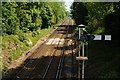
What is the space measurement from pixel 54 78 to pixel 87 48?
26.3 feet

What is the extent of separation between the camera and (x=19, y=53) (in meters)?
23.6

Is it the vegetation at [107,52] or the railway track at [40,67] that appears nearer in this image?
the vegetation at [107,52]

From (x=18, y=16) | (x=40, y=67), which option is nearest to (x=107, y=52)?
(x=40, y=67)

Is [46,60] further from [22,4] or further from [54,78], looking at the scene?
[22,4]

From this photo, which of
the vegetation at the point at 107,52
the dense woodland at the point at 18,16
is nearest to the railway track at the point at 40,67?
the vegetation at the point at 107,52

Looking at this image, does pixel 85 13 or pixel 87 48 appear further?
pixel 85 13

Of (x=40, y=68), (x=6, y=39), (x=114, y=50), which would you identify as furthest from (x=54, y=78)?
(x=6, y=39)

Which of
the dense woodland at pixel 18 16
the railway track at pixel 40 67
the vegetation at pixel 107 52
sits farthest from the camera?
the dense woodland at pixel 18 16

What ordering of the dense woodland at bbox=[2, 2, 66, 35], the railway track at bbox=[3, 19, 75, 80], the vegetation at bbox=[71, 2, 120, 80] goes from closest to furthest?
the vegetation at bbox=[71, 2, 120, 80] < the railway track at bbox=[3, 19, 75, 80] < the dense woodland at bbox=[2, 2, 66, 35]

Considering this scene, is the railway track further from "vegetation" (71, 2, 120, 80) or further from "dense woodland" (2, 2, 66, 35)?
"dense woodland" (2, 2, 66, 35)

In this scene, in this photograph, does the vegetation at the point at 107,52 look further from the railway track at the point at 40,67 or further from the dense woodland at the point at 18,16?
the dense woodland at the point at 18,16

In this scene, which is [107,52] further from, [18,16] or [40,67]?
[18,16]

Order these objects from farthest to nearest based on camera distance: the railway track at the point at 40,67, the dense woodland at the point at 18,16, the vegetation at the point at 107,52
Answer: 1. the dense woodland at the point at 18,16
2. the railway track at the point at 40,67
3. the vegetation at the point at 107,52

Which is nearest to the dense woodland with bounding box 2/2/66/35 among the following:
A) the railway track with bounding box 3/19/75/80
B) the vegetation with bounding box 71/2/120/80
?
the railway track with bounding box 3/19/75/80
